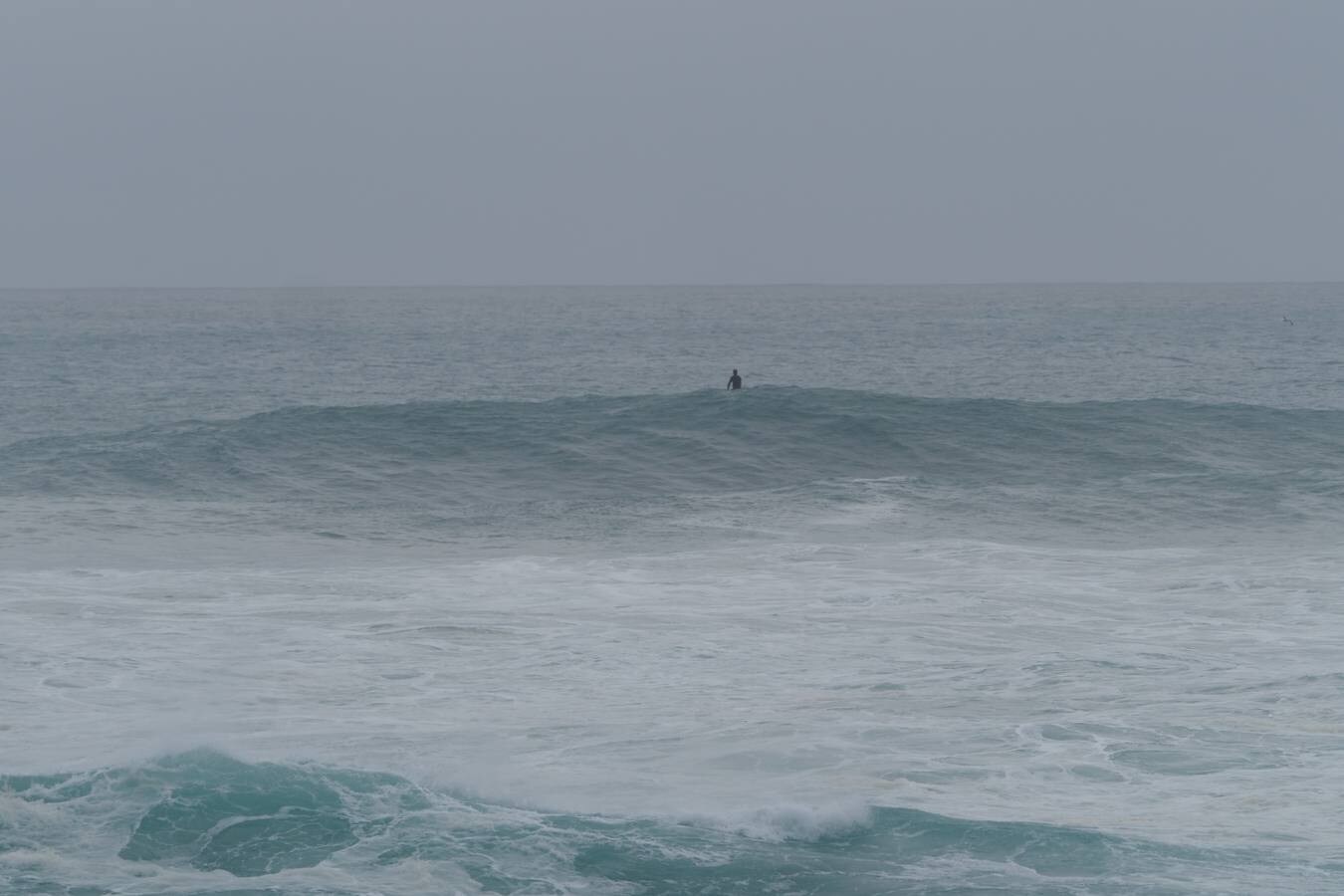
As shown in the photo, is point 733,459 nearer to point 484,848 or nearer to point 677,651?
point 677,651

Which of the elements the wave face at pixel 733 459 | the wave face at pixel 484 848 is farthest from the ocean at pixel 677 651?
the wave face at pixel 733 459

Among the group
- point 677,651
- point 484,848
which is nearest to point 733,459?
point 677,651

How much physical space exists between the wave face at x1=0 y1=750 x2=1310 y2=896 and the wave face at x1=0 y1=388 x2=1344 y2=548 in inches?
500

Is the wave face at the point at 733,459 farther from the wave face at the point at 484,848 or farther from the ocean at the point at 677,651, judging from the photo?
the wave face at the point at 484,848

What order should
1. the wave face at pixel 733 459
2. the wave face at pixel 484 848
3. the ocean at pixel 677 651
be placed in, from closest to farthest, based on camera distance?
1. the wave face at pixel 484 848
2. the ocean at pixel 677 651
3. the wave face at pixel 733 459

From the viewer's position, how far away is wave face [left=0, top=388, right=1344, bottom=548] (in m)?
25.5

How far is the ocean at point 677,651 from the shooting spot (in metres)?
9.98

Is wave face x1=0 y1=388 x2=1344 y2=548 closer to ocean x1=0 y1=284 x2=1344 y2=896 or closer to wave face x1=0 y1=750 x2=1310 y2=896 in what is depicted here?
ocean x1=0 y1=284 x2=1344 y2=896

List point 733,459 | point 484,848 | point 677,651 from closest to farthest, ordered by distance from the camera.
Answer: point 484,848 < point 677,651 < point 733,459

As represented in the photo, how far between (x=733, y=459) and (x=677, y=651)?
1529 cm

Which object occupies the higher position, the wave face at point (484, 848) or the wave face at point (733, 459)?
the wave face at point (733, 459)

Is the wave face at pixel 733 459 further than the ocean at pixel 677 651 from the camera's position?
Yes

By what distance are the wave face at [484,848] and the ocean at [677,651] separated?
0.04m

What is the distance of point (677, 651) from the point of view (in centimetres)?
1517
